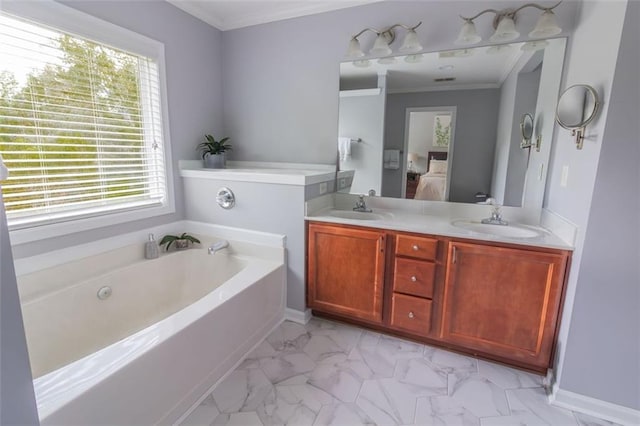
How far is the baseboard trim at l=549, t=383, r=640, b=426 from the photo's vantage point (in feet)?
4.96

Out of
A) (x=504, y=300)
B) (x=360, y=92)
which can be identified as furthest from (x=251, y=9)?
(x=504, y=300)

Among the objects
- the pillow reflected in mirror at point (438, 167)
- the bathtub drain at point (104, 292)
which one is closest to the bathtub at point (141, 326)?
the bathtub drain at point (104, 292)

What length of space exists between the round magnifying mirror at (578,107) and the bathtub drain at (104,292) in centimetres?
281

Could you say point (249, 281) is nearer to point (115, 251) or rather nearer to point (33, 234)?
point (115, 251)

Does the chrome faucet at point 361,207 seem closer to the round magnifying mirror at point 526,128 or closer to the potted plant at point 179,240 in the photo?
the round magnifying mirror at point 526,128

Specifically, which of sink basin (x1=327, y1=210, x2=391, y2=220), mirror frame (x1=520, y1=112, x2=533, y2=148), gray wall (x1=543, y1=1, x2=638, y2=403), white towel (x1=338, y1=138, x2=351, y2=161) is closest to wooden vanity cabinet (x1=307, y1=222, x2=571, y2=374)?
gray wall (x1=543, y1=1, x2=638, y2=403)

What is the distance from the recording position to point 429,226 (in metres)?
1.97

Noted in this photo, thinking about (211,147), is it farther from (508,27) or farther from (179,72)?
(508,27)

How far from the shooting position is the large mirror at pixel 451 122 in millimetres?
2000

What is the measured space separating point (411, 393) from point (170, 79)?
2.68 metres

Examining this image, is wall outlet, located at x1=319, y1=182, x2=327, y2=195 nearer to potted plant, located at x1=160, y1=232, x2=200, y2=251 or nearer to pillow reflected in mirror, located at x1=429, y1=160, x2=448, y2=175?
pillow reflected in mirror, located at x1=429, y1=160, x2=448, y2=175

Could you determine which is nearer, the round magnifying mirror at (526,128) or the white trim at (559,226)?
the white trim at (559,226)

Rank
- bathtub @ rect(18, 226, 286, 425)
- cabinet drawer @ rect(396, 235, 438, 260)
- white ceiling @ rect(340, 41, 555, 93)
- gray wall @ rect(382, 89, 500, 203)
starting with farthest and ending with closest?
gray wall @ rect(382, 89, 500, 203), white ceiling @ rect(340, 41, 555, 93), cabinet drawer @ rect(396, 235, 438, 260), bathtub @ rect(18, 226, 286, 425)

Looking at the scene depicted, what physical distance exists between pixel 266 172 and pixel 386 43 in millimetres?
1242
